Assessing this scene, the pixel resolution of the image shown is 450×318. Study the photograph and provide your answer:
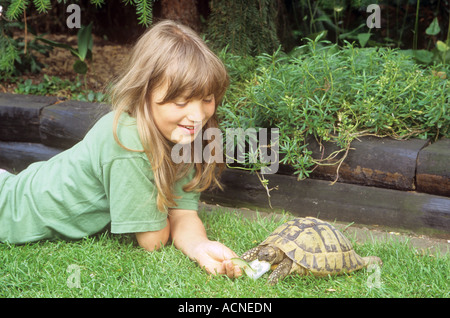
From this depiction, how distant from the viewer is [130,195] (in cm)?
245

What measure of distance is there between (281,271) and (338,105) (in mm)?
1156

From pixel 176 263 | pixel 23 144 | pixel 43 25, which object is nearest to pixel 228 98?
pixel 176 263

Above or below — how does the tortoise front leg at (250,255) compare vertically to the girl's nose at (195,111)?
below

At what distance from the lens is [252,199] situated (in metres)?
3.21

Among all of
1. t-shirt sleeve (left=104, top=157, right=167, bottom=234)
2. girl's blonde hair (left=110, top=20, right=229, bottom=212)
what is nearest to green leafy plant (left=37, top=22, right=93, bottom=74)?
girl's blonde hair (left=110, top=20, right=229, bottom=212)

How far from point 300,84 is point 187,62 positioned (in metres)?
0.88

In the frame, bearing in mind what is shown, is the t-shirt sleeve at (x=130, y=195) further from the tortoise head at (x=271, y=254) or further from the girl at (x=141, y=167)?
the tortoise head at (x=271, y=254)

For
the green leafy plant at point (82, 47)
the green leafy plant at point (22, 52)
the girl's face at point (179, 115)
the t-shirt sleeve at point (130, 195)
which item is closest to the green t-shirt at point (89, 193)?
the t-shirt sleeve at point (130, 195)

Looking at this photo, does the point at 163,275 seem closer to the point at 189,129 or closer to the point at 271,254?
the point at 271,254

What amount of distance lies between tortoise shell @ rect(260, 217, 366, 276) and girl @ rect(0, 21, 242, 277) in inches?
10.0

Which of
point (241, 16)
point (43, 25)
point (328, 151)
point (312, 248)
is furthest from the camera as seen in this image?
point (43, 25)

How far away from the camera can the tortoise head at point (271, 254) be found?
2.32 metres
